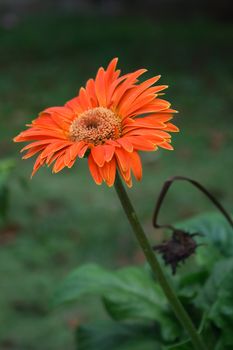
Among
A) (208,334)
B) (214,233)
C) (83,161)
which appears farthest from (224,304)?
(83,161)

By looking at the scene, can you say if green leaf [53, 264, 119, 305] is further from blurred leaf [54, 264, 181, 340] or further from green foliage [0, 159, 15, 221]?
green foliage [0, 159, 15, 221]

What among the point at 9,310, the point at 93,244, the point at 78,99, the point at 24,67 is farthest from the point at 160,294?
the point at 24,67

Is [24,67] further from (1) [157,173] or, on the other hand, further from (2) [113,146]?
(2) [113,146]

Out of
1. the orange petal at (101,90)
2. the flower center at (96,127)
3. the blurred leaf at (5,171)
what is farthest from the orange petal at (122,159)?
the blurred leaf at (5,171)

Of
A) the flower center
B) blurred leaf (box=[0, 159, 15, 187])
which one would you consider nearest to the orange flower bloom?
the flower center

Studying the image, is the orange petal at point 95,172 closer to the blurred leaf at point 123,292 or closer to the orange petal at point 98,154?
the orange petal at point 98,154

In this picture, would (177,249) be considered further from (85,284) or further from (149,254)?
(85,284)
